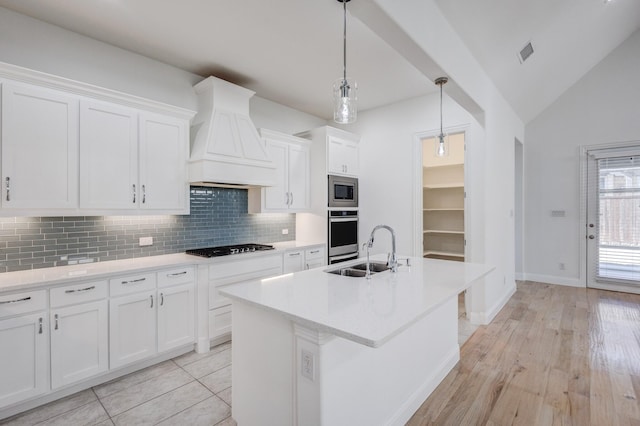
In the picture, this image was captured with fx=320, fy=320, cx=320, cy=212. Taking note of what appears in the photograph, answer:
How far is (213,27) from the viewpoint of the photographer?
106 inches

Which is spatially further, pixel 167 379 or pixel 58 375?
pixel 167 379

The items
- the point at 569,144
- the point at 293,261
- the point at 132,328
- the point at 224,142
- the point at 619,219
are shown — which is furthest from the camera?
the point at 569,144

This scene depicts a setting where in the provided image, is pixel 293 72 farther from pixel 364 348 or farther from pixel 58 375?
pixel 58 375

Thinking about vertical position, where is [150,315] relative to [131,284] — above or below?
below

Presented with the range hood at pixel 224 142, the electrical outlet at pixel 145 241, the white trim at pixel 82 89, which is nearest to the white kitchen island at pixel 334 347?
the range hood at pixel 224 142

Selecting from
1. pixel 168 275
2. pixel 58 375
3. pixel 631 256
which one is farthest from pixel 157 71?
pixel 631 256

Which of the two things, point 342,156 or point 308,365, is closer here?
point 308,365

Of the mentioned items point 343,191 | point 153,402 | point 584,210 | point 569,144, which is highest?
point 569,144

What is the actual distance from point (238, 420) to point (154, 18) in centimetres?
300

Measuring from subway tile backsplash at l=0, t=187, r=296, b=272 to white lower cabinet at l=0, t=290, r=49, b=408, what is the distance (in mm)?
544

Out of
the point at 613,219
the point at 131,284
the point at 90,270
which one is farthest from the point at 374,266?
the point at 613,219

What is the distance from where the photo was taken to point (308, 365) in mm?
1492

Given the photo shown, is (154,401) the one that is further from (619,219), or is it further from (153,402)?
(619,219)

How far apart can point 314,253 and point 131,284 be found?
2.24 metres
